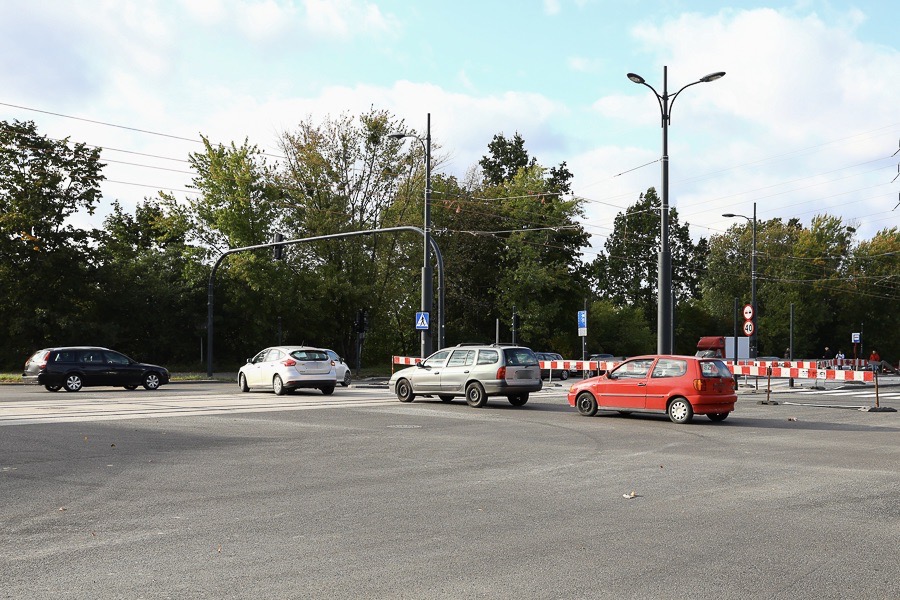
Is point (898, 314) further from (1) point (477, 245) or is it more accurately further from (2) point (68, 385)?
(2) point (68, 385)

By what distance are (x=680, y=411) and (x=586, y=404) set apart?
2360 mm

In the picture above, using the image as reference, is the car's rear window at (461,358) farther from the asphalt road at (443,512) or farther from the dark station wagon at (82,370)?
the dark station wagon at (82,370)

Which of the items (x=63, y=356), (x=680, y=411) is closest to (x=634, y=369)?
(x=680, y=411)

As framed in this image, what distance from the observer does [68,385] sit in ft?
97.7

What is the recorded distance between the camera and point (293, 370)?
90.7 feet

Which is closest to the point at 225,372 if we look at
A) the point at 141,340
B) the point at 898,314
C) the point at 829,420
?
the point at 141,340

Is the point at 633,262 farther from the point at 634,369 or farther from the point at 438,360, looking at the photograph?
the point at 634,369

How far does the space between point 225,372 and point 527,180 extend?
25.9m

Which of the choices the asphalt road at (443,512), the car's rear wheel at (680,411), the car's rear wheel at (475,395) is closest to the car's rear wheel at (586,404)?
the car's rear wheel at (680,411)

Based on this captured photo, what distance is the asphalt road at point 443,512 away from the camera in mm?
5984

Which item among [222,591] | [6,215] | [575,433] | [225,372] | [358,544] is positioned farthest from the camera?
[225,372]

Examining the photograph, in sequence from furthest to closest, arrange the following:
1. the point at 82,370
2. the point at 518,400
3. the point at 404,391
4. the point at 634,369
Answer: the point at 82,370
the point at 404,391
the point at 518,400
the point at 634,369

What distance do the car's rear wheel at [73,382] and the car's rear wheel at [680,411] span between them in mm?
19922

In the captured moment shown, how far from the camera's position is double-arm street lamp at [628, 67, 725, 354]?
28859 millimetres
